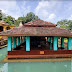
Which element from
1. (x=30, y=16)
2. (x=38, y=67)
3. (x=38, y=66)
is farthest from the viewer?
(x=30, y=16)

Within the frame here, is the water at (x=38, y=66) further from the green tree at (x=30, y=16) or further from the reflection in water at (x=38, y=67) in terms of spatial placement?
the green tree at (x=30, y=16)

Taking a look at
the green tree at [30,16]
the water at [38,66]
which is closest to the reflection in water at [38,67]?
the water at [38,66]

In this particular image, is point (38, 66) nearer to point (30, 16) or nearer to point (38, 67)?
point (38, 67)

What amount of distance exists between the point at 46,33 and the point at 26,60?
368 cm

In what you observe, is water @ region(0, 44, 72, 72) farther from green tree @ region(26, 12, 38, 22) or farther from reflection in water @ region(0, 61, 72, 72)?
green tree @ region(26, 12, 38, 22)

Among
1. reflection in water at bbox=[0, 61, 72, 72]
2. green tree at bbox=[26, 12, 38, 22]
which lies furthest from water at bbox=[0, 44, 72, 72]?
green tree at bbox=[26, 12, 38, 22]

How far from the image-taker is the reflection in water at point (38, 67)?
6684 millimetres

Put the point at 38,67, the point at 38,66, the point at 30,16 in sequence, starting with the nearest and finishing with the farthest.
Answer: the point at 38,67
the point at 38,66
the point at 30,16

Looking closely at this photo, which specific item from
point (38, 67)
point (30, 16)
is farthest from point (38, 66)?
point (30, 16)

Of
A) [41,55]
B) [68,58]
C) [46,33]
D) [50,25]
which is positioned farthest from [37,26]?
[68,58]

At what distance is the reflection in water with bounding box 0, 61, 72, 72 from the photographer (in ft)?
21.9

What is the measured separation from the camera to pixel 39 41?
14.2 metres

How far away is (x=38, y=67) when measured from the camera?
705 centimetres

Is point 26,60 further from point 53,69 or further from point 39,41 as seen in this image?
point 39,41
